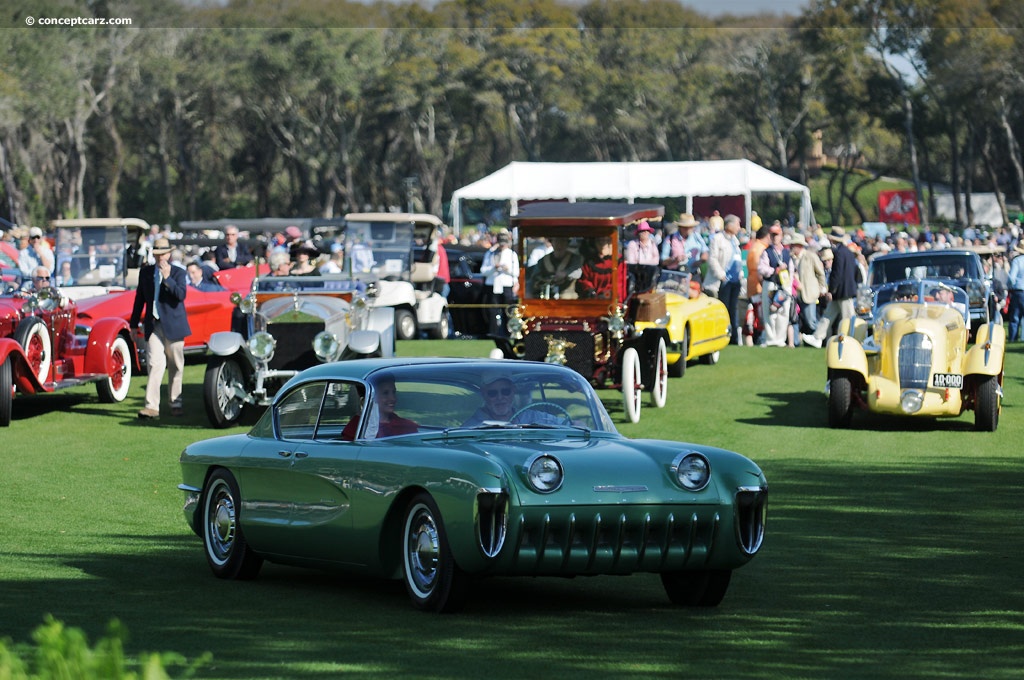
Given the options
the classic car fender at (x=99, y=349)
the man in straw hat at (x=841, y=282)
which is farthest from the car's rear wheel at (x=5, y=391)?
the man in straw hat at (x=841, y=282)

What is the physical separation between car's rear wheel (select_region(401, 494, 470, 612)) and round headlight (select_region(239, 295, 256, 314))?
34.0ft

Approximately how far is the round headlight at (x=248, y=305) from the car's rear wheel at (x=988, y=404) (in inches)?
305

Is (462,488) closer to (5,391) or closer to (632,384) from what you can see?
(632,384)

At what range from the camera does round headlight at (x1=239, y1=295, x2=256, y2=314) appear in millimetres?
18047

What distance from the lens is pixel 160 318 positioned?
17.9 meters

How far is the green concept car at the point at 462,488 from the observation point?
750cm

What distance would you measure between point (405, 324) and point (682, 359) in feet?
23.4

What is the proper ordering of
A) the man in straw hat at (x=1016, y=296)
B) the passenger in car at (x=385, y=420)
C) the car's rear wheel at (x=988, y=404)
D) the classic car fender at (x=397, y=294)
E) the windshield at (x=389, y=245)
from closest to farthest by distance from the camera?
the passenger in car at (x=385, y=420) < the car's rear wheel at (x=988, y=404) < the classic car fender at (x=397, y=294) < the man in straw hat at (x=1016, y=296) < the windshield at (x=389, y=245)

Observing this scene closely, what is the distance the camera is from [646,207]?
63.8 feet

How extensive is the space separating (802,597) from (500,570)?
1868mm

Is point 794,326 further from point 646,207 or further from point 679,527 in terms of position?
point 679,527

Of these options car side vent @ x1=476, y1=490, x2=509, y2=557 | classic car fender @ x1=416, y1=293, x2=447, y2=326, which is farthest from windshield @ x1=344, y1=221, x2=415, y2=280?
car side vent @ x1=476, y1=490, x2=509, y2=557

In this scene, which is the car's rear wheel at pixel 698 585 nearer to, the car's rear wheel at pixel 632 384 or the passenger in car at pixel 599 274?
the car's rear wheel at pixel 632 384

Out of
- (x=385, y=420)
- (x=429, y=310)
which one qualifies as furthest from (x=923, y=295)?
(x=429, y=310)
